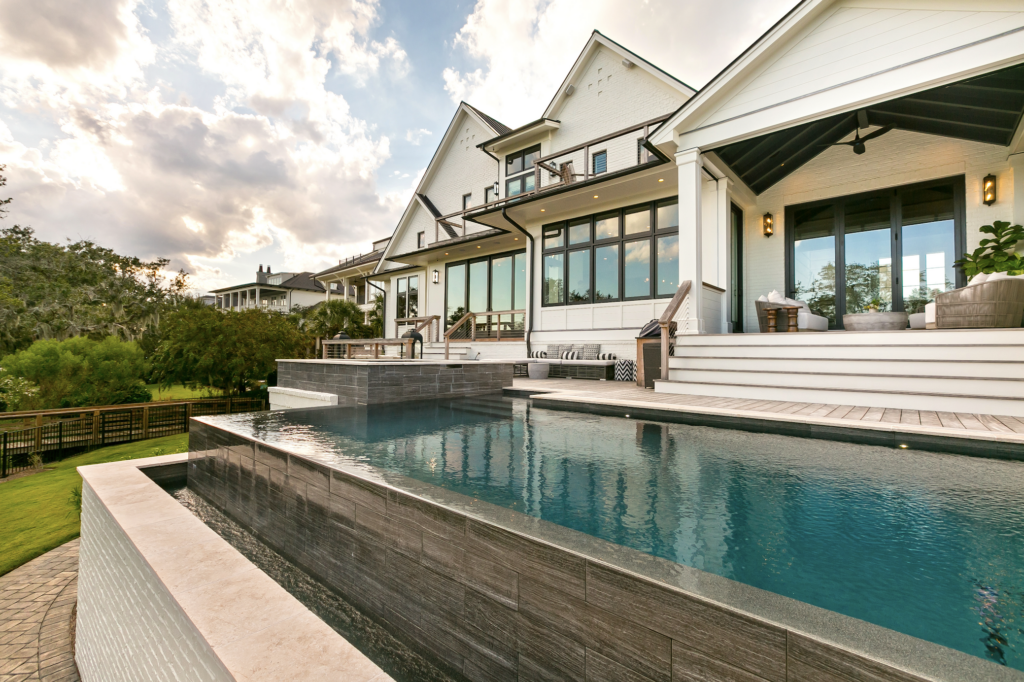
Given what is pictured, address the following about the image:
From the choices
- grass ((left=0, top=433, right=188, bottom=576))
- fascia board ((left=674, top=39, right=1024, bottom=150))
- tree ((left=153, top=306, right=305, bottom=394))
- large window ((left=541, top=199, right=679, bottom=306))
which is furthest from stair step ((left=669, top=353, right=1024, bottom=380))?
tree ((left=153, top=306, right=305, bottom=394))

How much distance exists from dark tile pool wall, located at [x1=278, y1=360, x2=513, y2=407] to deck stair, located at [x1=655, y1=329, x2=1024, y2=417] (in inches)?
111

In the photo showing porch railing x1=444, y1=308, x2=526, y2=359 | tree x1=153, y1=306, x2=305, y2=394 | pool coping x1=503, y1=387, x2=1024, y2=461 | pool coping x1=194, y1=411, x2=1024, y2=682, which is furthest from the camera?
tree x1=153, y1=306, x2=305, y2=394

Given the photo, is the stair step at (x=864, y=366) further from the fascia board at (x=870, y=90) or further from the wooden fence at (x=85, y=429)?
the wooden fence at (x=85, y=429)

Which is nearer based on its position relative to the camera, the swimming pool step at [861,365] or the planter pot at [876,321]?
the swimming pool step at [861,365]

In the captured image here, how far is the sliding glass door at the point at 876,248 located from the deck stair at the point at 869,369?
3006mm

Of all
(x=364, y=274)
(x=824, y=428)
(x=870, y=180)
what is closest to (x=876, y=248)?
(x=870, y=180)

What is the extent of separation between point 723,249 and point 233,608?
8.67 m

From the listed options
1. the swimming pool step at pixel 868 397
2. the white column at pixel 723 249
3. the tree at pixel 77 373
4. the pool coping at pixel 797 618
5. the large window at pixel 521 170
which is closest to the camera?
the pool coping at pixel 797 618

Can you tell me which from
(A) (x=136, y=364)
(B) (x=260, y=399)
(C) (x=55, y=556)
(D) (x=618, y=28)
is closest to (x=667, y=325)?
(C) (x=55, y=556)

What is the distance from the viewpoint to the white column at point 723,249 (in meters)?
8.01

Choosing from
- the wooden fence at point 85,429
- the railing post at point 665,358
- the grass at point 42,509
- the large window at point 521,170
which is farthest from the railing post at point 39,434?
the railing post at point 665,358

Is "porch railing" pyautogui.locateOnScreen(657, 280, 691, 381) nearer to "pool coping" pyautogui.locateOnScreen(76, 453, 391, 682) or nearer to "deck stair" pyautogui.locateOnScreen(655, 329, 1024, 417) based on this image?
"deck stair" pyautogui.locateOnScreen(655, 329, 1024, 417)

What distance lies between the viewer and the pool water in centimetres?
129

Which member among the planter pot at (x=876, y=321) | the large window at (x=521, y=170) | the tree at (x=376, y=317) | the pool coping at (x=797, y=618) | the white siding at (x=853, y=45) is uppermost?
the large window at (x=521, y=170)
